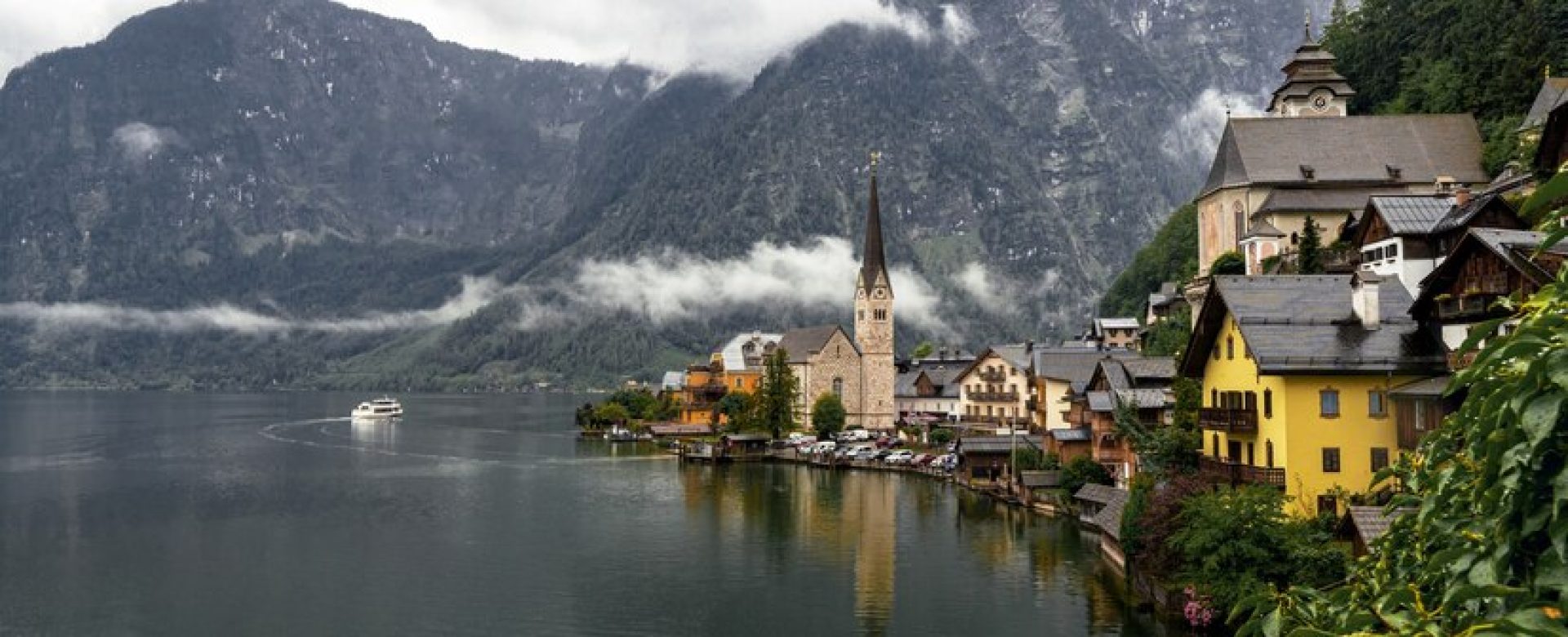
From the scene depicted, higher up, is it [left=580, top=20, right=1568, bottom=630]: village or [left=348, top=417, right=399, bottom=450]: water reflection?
[left=580, top=20, right=1568, bottom=630]: village

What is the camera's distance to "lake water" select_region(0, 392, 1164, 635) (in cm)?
4684

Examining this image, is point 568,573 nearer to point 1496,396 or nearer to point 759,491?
point 759,491

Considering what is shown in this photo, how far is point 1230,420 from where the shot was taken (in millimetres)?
45000

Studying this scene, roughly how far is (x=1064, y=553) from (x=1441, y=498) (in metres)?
52.3

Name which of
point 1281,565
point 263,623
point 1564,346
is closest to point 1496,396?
point 1564,346

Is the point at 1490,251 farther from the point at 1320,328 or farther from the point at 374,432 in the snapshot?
the point at 374,432

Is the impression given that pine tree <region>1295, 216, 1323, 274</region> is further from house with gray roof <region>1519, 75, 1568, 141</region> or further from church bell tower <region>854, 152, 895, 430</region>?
church bell tower <region>854, 152, 895, 430</region>

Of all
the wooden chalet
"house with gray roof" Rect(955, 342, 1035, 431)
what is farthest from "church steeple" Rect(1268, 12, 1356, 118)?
the wooden chalet

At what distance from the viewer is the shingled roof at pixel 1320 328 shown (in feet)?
135

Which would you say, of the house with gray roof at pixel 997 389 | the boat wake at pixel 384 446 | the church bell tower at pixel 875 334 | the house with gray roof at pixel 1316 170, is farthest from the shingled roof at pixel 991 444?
the church bell tower at pixel 875 334

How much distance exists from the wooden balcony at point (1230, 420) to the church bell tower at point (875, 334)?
91.2 m

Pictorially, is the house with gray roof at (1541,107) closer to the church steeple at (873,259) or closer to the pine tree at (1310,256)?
the pine tree at (1310,256)

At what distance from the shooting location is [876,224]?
152m

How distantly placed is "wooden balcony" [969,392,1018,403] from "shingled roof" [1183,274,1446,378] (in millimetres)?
64384
